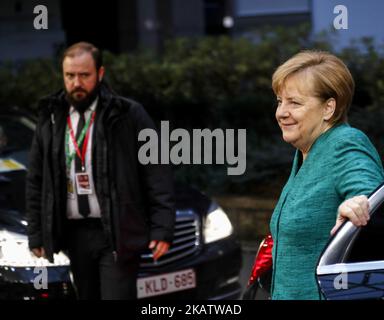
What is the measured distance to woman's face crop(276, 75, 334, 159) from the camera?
2.92 meters

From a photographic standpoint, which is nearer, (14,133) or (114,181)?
(114,181)

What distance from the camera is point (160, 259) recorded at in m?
5.57

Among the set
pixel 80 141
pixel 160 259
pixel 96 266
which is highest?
pixel 80 141

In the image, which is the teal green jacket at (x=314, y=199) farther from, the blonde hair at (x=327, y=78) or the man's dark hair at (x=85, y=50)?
the man's dark hair at (x=85, y=50)

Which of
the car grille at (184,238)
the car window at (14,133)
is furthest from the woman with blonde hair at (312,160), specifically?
the car window at (14,133)

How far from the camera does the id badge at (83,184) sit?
4477 mm

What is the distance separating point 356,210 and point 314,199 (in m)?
0.29

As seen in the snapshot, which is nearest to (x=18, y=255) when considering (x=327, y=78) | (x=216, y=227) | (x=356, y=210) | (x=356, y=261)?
(x=216, y=227)

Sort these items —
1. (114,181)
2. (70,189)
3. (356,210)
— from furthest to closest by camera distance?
(70,189)
(114,181)
(356,210)

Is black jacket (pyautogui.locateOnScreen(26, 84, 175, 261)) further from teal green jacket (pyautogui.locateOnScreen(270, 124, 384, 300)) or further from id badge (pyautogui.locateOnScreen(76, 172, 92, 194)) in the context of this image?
teal green jacket (pyautogui.locateOnScreen(270, 124, 384, 300))

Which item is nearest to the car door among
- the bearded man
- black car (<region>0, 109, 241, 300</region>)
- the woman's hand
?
the woman's hand

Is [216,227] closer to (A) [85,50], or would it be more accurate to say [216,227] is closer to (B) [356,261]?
(A) [85,50]

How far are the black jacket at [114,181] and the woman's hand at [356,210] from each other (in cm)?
195
